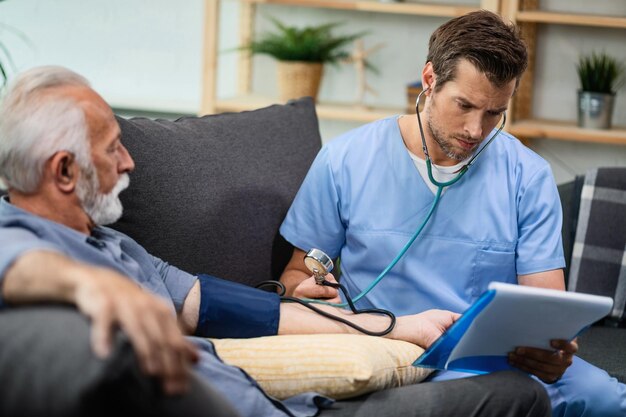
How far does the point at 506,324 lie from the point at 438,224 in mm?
485

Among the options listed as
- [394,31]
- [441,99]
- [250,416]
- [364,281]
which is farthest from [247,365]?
[394,31]

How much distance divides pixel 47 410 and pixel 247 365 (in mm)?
572

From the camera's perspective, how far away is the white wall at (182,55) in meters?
3.46

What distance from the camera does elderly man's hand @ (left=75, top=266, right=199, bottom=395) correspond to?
101 cm

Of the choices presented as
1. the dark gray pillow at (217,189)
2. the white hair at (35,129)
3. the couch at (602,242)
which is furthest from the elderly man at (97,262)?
the couch at (602,242)

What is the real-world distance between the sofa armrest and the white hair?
383 millimetres

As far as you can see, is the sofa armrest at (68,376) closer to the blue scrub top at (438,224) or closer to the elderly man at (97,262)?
the elderly man at (97,262)

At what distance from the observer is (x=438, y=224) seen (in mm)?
1952

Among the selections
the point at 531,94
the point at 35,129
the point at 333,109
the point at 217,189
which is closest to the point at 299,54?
the point at 333,109

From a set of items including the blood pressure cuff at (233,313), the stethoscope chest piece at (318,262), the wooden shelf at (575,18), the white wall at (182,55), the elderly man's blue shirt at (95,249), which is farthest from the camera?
the white wall at (182,55)

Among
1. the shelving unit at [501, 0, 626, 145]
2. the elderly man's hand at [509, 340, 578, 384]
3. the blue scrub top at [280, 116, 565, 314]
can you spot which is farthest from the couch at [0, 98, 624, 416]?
the shelving unit at [501, 0, 626, 145]

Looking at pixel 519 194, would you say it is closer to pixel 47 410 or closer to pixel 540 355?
pixel 540 355

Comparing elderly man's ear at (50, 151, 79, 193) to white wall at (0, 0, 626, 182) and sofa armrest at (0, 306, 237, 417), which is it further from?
white wall at (0, 0, 626, 182)

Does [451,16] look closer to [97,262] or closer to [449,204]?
[449,204]
